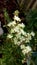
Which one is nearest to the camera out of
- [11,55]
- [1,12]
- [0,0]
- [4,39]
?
[11,55]

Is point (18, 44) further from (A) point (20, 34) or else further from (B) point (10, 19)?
(B) point (10, 19)

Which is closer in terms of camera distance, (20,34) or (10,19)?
(20,34)

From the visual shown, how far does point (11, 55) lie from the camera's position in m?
3.23

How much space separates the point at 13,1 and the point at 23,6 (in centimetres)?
25

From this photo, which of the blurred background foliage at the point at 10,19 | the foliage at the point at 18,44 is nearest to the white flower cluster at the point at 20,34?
the foliage at the point at 18,44

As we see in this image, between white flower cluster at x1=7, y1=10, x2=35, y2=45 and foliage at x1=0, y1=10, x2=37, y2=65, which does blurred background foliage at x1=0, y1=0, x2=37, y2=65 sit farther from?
white flower cluster at x1=7, y1=10, x2=35, y2=45

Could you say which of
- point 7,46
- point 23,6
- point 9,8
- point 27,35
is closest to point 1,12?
point 9,8

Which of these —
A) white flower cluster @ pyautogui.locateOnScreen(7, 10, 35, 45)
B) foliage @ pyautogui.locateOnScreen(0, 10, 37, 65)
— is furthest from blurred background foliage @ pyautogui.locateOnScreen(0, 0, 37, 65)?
white flower cluster @ pyautogui.locateOnScreen(7, 10, 35, 45)

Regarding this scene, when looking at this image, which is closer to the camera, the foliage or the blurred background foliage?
the foliage

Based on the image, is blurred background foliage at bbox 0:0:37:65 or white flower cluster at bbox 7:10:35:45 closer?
white flower cluster at bbox 7:10:35:45

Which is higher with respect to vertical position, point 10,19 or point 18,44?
point 10,19

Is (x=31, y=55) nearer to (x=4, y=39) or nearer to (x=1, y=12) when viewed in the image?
(x=4, y=39)

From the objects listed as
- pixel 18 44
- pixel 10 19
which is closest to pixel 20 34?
pixel 18 44

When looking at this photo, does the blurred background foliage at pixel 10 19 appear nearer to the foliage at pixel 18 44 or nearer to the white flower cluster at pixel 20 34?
the foliage at pixel 18 44
